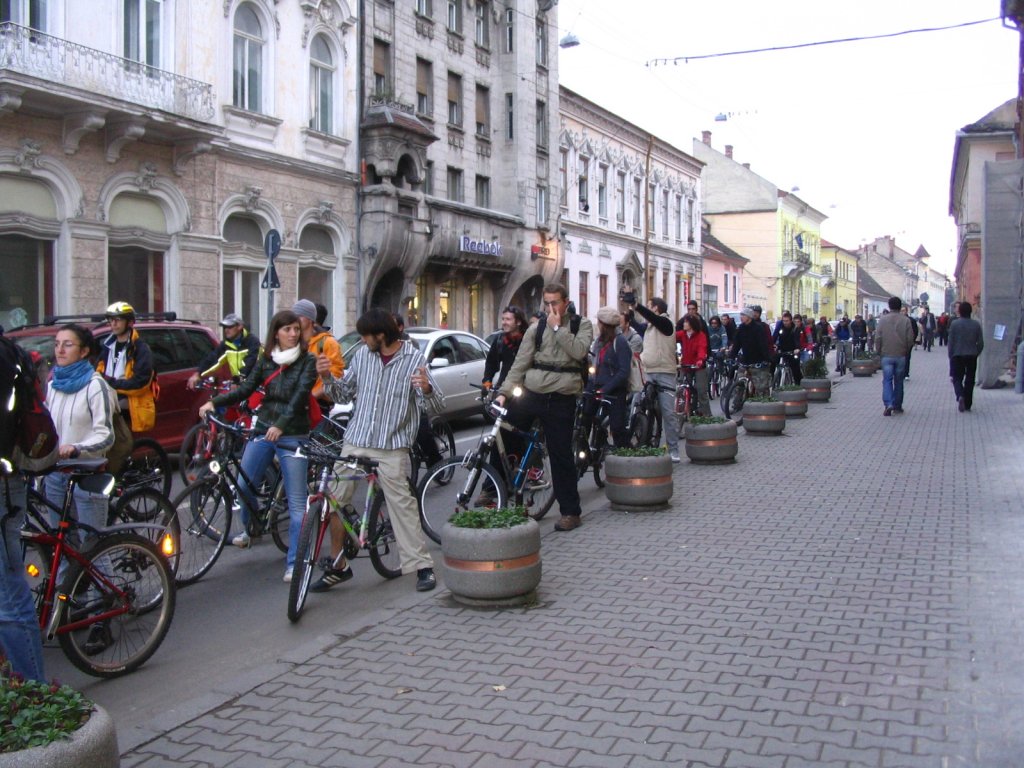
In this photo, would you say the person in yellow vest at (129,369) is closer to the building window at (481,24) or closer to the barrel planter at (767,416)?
the barrel planter at (767,416)

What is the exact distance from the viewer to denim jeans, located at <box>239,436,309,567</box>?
6867 millimetres

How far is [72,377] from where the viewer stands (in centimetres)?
584

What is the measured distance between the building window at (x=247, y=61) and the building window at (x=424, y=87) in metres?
7.49

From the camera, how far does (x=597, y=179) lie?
43.0m

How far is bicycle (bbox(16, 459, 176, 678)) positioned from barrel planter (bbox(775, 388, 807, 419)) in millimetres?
13682

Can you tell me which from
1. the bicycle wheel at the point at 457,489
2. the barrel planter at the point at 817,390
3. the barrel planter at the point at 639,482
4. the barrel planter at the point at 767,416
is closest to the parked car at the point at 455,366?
the barrel planter at the point at 767,416

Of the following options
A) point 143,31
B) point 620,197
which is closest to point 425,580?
point 143,31

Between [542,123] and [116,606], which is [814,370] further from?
[116,606]

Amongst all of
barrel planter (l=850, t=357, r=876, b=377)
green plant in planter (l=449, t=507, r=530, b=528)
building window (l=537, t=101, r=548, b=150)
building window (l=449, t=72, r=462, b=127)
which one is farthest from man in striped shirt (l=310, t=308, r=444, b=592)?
building window (l=537, t=101, r=548, b=150)

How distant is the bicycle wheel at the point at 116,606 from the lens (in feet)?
16.2

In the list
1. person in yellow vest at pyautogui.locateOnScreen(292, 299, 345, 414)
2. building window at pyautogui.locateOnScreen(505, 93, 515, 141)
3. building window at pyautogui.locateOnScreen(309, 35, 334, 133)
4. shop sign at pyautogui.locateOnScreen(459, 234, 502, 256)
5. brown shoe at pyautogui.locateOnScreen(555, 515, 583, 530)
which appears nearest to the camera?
person in yellow vest at pyautogui.locateOnScreen(292, 299, 345, 414)

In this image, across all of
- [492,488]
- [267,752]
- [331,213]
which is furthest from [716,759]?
[331,213]

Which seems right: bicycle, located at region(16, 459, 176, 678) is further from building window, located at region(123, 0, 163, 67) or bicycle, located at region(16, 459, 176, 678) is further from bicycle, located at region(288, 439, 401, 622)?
building window, located at region(123, 0, 163, 67)

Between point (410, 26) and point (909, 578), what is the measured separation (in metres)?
25.4
